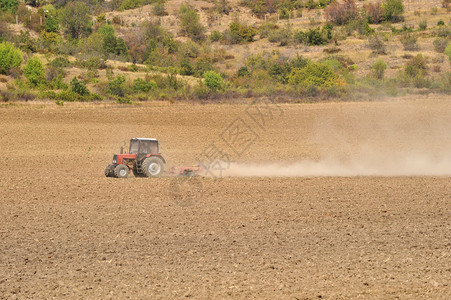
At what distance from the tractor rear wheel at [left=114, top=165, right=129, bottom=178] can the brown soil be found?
47 cm

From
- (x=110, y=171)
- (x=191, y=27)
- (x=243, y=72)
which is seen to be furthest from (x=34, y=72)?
(x=191, y=27)

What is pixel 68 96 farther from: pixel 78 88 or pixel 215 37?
pixel 215 37

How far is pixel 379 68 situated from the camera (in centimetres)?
6575

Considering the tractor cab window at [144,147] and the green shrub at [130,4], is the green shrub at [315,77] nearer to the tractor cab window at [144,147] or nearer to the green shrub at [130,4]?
the tractor cab window at [144,147]

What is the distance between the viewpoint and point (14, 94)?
48.6m

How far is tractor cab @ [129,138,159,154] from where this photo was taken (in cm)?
2166

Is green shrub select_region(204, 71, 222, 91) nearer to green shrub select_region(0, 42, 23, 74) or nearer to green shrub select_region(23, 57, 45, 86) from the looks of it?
green shrub select_region(23, 57, 45, 86)

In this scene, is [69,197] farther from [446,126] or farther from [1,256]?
[446,126]

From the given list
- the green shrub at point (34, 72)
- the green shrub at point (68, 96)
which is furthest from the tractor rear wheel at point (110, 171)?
the green shrub at point (34, 72)

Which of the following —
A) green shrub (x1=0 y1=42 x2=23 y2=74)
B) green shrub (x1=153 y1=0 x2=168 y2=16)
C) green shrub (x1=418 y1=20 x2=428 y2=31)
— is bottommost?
green shrub (x1=0 y1=42 x2=23 y2=74)

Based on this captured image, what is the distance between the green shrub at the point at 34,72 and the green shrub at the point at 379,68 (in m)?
36.1

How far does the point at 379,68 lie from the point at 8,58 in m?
41.3

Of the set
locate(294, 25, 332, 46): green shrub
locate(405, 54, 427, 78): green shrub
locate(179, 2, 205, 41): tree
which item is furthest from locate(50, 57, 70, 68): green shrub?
locate(405, 54, 427, 78): green shrub

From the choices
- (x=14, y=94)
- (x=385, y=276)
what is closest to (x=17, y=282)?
(x=385, y=276)
